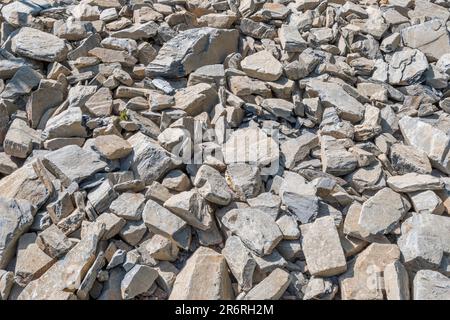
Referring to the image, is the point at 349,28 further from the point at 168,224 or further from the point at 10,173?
the point at 10,173

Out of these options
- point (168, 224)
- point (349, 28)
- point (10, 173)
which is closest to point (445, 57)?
point (349, 28)

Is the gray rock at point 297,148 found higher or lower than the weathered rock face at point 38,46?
lower

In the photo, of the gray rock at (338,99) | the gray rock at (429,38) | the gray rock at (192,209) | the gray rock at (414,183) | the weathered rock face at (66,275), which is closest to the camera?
the weathered rock face at (66,275)

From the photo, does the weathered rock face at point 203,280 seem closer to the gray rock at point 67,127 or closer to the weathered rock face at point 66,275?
the weathered rock face at point 66,275

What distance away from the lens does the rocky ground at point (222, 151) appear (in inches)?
127

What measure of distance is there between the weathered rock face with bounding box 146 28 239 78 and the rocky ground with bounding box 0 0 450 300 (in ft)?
0.06

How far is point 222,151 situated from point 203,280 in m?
1.32

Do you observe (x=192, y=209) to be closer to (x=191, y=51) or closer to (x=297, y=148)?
(x=297, y=148)

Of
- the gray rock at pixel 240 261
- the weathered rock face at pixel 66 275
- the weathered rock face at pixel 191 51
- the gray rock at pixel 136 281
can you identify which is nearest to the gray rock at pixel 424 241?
the gray rock at pixel 240 261

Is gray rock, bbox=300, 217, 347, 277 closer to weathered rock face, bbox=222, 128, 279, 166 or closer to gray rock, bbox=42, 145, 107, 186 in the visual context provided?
weathered rock face, bbox=222, 128, 279, 166

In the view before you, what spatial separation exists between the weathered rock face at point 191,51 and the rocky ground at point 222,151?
19 mm

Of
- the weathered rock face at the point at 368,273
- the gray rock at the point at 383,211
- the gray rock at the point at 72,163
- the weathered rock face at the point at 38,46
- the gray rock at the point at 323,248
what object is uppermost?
the weathered rock face at the point at 38,46

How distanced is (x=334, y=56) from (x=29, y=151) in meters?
3.66

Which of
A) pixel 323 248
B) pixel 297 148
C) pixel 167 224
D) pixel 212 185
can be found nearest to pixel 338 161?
pixel 297 148
